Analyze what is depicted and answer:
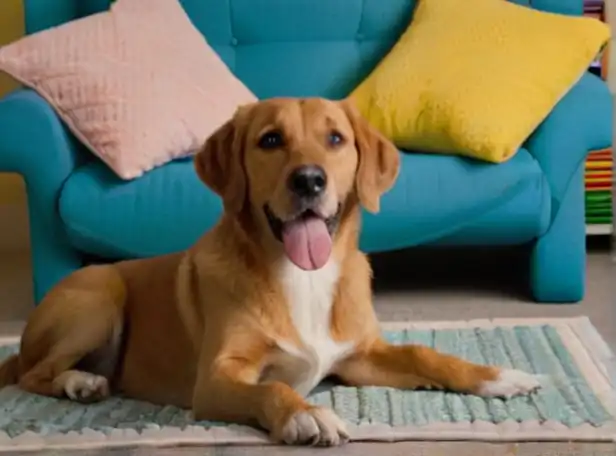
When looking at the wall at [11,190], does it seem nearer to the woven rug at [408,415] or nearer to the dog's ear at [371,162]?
the woven rug at [408,415]

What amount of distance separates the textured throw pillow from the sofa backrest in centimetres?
26

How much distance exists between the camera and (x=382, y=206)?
288 cm

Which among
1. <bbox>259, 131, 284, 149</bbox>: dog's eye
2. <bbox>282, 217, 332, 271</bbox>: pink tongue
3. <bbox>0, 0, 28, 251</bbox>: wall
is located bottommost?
<bbox>0, 0, 28, 251</bbox>: wall

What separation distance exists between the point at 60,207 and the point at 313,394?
3.72 ft

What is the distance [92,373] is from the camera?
2242 mm

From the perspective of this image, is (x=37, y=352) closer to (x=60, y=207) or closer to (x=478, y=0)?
(x=60, y=207)

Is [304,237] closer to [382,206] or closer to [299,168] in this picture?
[299,168]

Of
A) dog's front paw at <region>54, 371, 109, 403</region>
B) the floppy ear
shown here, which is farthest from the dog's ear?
dog's front paw at <region>54, 371, 109, 403</region>

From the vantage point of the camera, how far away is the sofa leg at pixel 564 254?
3.03 metres

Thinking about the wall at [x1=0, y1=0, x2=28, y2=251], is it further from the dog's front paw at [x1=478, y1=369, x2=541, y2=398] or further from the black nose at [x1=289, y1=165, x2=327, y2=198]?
the dog's front paw at [x1=478, y1=369, x2=541, y2=398]

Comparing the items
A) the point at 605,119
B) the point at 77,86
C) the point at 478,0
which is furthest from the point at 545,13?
the point at 77,86

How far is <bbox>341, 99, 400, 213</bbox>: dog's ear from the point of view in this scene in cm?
208

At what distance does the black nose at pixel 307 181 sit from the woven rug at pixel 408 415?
0.43 m

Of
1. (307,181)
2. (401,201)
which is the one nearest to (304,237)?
(307,181)
